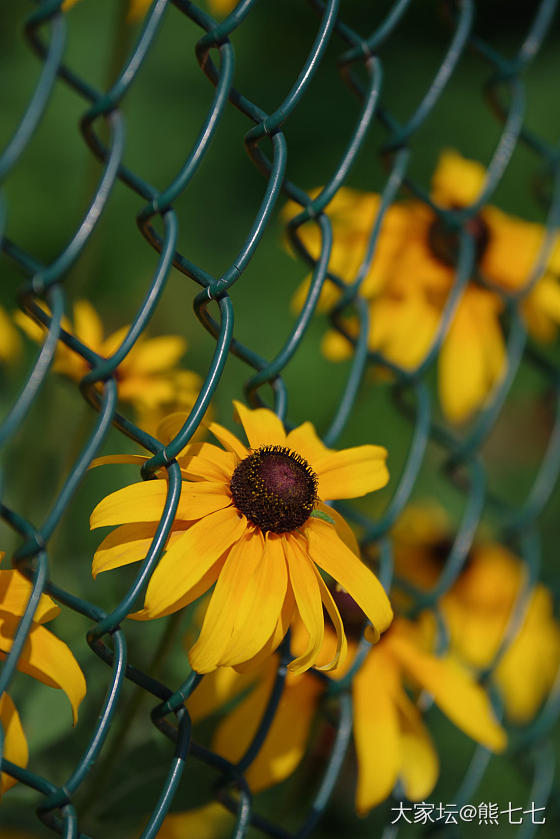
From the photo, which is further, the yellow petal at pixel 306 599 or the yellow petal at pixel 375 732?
the yellow petal at pixel 375 732

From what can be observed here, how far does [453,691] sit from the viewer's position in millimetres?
980

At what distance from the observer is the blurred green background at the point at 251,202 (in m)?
1.24

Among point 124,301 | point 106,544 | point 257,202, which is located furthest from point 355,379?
point 257,202

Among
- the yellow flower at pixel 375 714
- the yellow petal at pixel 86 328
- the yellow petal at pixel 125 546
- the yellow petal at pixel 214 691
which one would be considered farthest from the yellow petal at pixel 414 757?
the yellow petal at pixel 86 328

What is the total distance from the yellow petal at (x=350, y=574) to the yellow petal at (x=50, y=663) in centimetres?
19

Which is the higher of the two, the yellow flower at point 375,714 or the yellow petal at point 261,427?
the yellow petal at point 261,427

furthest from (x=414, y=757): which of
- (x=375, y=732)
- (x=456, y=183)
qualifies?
(x=456, y=183)

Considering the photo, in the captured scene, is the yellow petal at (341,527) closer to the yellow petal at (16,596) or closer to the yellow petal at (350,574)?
the yellow petal at (350,574)

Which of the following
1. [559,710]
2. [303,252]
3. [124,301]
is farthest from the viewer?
[124,301]

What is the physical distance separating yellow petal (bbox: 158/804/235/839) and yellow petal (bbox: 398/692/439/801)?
19cm

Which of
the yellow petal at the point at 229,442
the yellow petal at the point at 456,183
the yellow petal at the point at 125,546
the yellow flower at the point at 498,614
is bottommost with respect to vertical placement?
the yellow petal at the point at 125,546

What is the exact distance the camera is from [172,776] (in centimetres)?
64

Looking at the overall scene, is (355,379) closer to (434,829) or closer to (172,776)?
(172,776)

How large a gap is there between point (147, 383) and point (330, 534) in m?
0.51
